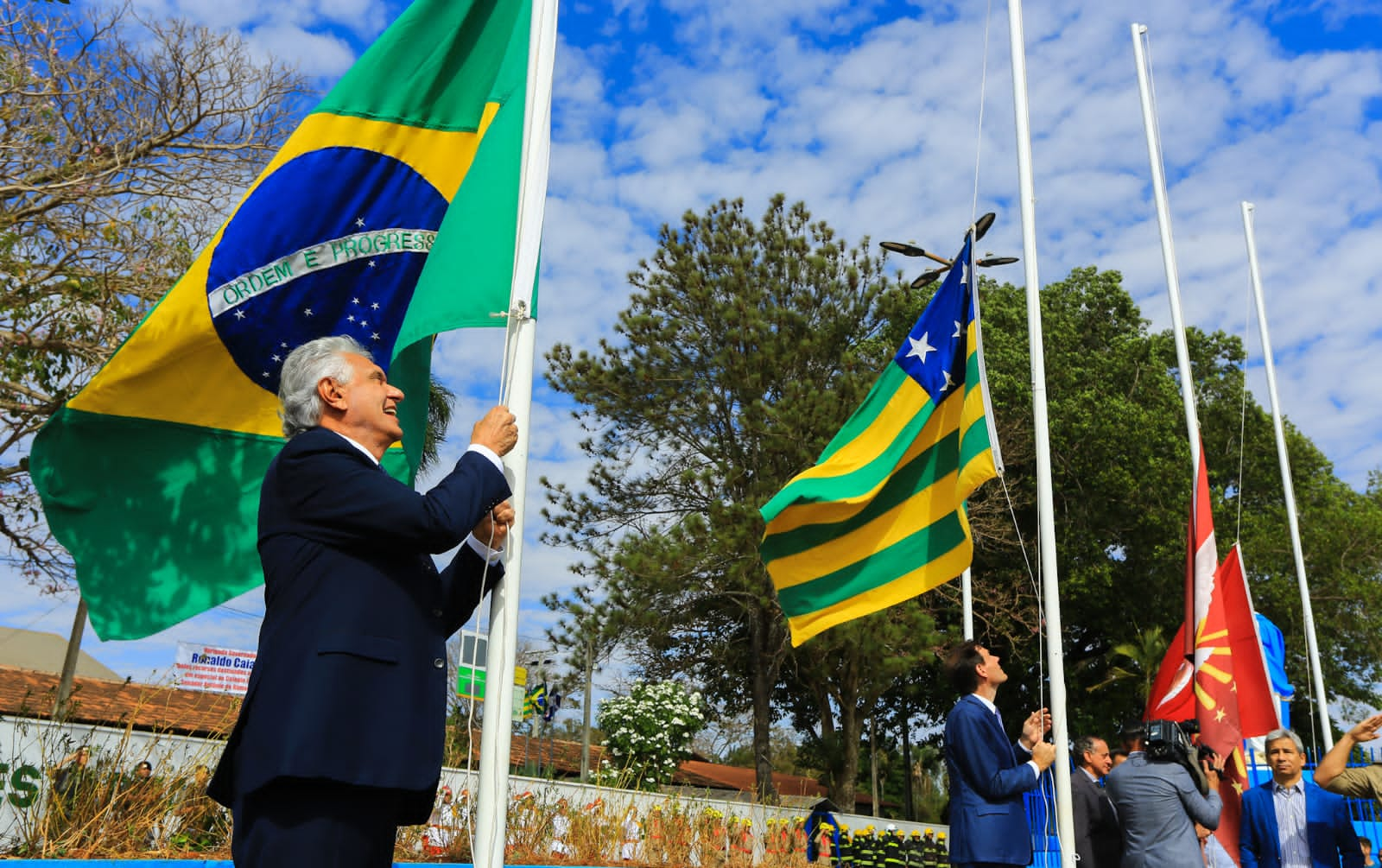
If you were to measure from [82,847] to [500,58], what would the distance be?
445 centimetres

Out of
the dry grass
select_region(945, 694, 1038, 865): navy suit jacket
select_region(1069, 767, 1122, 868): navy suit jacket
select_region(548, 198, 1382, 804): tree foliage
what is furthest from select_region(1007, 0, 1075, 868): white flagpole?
select_region(548, 198, 1382, 804): tree foliage

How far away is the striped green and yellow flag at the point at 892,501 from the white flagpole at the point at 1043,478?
61 cm

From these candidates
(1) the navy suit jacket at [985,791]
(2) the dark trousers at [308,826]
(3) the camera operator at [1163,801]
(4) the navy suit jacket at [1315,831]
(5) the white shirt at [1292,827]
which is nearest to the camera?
(2) the dark trousers at [308,826]

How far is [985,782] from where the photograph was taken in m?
5.19

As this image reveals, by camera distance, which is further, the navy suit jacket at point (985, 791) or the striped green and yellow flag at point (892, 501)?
the striped green and yellow flag at point (892, 501)

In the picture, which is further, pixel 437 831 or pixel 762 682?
pixel 762 682

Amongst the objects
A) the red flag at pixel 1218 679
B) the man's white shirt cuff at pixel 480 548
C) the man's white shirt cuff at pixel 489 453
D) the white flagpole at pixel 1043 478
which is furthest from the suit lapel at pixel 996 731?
the red flag at pixel 1218 679

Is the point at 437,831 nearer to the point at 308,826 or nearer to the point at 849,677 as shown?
the point at 308,826

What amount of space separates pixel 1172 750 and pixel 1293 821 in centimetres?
137

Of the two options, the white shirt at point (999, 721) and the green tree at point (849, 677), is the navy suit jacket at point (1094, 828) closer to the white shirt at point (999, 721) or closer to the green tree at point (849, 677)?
the white shirt at point (999, 721)

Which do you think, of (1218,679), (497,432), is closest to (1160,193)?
(1218,679)

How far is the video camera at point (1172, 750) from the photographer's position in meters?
6.52

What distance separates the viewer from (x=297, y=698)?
236 centimetres

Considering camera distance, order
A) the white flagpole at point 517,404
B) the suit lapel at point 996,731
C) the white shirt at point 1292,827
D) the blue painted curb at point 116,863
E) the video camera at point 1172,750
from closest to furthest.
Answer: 1. the white flagpole at point 517,404
2. the blue painted curb at point 116,863
3. the suit lapel at point 996,731
4. the video camera at point 1172,750
5. the white shirt at point 1292,827
